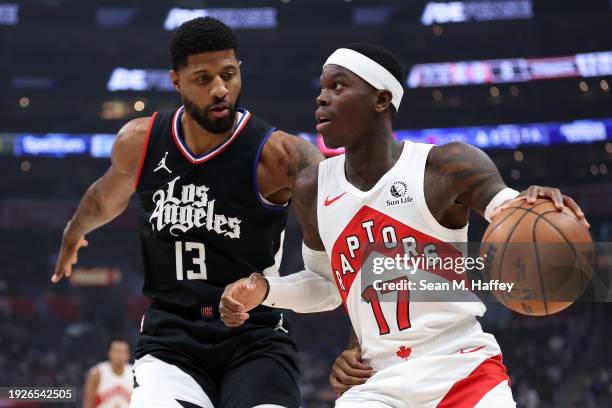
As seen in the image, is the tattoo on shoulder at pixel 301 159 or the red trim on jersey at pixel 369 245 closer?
the red trim on jersey at pixel 369 245

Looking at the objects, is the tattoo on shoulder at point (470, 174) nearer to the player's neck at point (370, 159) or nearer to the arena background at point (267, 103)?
the player's neck at point (370, 159)

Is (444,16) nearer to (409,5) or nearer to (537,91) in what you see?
(409,5)

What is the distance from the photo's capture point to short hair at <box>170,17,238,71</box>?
12.6ft

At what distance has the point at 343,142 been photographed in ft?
11.7

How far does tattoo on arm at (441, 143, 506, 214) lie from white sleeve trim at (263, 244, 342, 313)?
0.77 m

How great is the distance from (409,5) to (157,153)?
25589 millimetres

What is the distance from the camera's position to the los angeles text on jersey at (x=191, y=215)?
12.4 ft

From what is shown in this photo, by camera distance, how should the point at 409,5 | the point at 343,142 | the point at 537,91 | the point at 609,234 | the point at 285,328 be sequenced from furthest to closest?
the point at 409,5 → the point at 537,91 → the point at 609,234 → the point at 285,328 → the point at 343,142

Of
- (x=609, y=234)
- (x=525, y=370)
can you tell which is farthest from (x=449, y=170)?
(x=609, y=234)

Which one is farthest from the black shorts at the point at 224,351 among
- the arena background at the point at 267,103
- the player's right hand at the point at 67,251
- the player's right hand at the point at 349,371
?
the arena background at the point at 267,103

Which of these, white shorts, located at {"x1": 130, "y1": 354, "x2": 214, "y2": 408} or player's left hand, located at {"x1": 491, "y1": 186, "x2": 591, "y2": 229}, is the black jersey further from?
player's left hand, located at {"x1": 491, "y1": 186, "x2": 591, "y2": 229}

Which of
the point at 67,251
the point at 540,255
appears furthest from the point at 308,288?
the point at 67,251

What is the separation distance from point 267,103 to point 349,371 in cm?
2399

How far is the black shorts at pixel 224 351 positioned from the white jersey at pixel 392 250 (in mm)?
428
